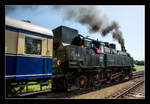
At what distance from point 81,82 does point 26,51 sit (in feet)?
14.6

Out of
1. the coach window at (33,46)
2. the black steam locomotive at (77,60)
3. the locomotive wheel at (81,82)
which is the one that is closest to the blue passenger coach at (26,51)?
the coach window at (33,46)

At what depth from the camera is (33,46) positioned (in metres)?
5.40

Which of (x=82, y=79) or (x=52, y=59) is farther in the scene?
(x=82, y=79)

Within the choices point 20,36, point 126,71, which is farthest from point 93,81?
point 126,71

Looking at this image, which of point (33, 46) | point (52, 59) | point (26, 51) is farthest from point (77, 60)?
point (26, 51)

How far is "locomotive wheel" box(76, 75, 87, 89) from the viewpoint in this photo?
7590 mm

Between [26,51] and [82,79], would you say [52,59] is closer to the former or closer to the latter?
[26,51]

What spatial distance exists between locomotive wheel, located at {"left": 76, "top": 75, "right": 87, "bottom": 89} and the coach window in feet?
11.5

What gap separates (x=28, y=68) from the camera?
5.02 metres

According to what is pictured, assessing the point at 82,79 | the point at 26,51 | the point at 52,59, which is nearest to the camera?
the point at 26,51

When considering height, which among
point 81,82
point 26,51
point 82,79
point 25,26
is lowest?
point 81,82
